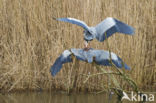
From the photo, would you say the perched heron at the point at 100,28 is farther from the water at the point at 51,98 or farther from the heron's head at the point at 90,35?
the water at the point at 51,98

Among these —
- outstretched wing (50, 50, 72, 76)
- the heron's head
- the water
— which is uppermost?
the heron's head

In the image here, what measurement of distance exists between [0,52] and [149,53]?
1.73 metres

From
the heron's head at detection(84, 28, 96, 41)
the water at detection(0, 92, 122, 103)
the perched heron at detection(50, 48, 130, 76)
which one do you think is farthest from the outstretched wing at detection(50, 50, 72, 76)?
the water at detection(0, 92, 122, 103)

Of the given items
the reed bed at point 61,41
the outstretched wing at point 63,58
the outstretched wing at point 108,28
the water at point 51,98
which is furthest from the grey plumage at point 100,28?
the reed bed at point 61,41

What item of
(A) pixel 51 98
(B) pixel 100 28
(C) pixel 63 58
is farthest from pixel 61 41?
(B) pixel 100 28

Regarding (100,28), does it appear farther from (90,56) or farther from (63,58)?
(63,58)

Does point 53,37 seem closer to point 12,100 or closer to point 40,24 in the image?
point 40,24

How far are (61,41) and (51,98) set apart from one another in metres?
0.76

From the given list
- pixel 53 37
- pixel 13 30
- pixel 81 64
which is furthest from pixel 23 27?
pixel 81 64

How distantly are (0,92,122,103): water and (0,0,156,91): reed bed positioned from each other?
0.48ft

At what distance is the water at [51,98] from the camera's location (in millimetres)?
3939

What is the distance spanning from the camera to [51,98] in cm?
409

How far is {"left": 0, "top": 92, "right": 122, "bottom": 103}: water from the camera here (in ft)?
12.9

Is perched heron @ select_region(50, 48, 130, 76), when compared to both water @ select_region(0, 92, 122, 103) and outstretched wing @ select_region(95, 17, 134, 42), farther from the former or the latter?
water @ select_region(0, 92, 122, 103)
